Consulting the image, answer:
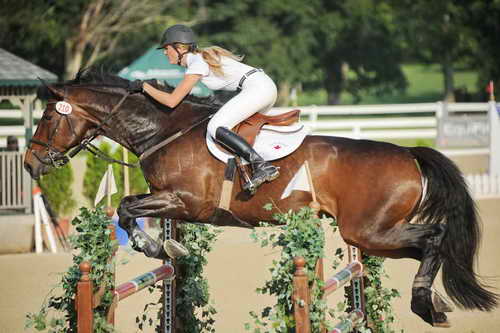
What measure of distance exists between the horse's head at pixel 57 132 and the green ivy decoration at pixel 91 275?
100 centimetres

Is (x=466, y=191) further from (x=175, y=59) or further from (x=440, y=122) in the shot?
(x=440, y=122)

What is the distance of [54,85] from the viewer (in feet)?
18.8

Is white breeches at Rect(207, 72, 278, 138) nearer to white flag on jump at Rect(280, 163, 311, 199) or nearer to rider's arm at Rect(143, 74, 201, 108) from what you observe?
rider's arm at Rect(143, 74, 201, 108)

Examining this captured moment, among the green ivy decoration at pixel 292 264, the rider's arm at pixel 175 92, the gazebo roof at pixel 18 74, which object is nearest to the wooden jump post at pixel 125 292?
the rider's arm at pixel 175 92

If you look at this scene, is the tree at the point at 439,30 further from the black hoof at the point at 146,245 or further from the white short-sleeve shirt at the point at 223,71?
the black hoof at the point at 146,245

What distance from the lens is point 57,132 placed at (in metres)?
5.62

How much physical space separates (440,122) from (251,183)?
36.2 feet

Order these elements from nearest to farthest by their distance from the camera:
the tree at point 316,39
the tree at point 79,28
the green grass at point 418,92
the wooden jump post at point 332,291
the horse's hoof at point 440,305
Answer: the wooden jump post at point 332,291 < the horse's hoof at point 440,305 < the tree at point 79,28 < the tree at point 316,39 < the green grass at point 418,92

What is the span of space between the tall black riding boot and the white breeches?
146 millimetres

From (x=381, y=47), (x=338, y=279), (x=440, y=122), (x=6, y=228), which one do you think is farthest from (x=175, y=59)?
(x=381, y=47)

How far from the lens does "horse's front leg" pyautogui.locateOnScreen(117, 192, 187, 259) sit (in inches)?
208

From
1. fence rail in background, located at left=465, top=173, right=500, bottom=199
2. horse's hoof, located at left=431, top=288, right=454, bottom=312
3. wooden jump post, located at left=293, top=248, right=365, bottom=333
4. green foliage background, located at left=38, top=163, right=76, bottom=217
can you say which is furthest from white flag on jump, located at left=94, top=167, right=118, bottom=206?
fence rail in background, located at left=465, top=173, right=500, bottom=199

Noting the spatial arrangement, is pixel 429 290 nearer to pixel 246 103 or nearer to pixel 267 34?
pixel 246 103

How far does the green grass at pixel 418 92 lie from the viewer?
4841cm
